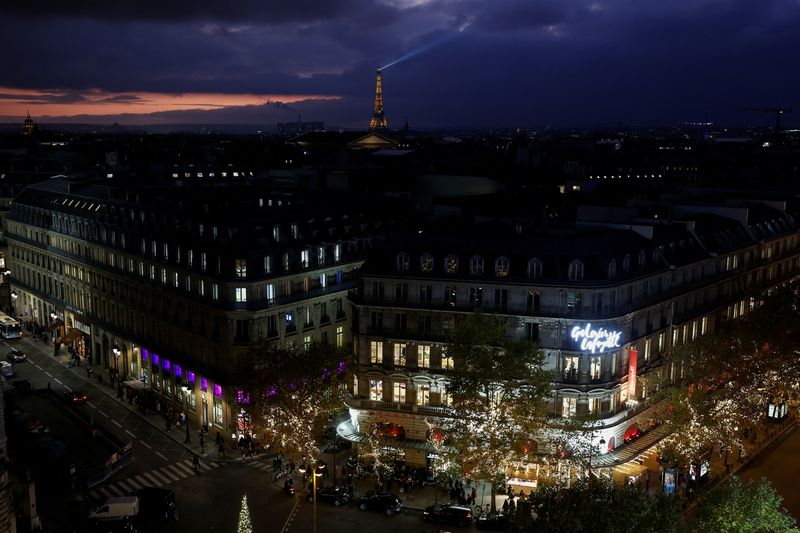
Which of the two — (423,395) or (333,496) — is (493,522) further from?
(423,395)

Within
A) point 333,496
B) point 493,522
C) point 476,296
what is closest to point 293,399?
point 333,496

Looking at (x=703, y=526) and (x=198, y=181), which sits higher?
(x=198, y=181)

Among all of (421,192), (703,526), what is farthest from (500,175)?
(703,526)

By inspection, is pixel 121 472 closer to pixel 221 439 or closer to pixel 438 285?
pixel 221 439

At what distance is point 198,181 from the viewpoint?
146 meters

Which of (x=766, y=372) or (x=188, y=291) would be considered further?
(x=188, y=291)

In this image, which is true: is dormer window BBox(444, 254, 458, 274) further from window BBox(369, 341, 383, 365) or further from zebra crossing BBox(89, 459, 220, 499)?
zebra crossing BBox(89, 459, 220, 499)

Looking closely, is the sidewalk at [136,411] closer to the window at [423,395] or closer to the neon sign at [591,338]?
the window at [423,395]

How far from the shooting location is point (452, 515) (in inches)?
2527

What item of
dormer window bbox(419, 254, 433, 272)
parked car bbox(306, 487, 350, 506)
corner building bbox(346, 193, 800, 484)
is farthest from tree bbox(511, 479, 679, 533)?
dormer window bbox(419, 254, 433, 272)

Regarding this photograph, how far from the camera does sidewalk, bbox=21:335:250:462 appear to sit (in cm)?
8025

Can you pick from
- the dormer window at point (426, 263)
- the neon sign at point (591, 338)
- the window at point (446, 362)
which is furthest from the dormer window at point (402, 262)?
the neon sign at point (591, 338)

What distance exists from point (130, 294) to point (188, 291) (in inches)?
585

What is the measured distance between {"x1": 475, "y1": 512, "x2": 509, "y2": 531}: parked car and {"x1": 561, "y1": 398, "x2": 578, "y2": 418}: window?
1184 centimetres
